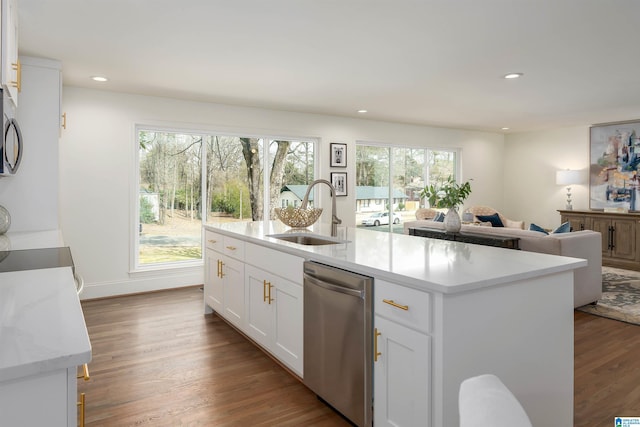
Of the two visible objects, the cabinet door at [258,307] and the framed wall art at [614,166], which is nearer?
the cabinet door at [258,307]

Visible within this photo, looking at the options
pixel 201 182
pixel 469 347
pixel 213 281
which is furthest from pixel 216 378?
pixel 201 182

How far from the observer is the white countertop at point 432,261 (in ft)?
5.46

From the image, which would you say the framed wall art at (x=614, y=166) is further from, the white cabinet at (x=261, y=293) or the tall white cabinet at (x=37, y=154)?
the tall white cabinet at (x=37, y=154)

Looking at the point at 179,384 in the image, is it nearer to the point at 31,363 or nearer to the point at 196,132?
the point at 31,363

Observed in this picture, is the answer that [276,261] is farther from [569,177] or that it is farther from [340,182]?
[569,177]

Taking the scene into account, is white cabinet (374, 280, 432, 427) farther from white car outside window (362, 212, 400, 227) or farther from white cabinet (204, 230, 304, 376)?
white car outside window (362, 212, 400, 227)

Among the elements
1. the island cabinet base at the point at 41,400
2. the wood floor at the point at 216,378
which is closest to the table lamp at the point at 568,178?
the wood floor at the point at 216,378

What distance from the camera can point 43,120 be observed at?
3.58 m

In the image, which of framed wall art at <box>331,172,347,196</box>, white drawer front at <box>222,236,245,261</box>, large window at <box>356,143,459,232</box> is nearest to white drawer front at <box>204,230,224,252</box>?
white drawer front at <box>222,236,245,261</box>

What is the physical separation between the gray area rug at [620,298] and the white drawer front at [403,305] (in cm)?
322

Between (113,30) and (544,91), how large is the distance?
4426 mm

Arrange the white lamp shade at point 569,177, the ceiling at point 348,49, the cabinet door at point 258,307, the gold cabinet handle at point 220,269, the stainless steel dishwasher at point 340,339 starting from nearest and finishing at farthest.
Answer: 1. the stainless steel dishwasher at point 340,339
2. the ceiling at point 348,49
3. the cabinet door at point 258,307
4. the gold cabinet handle at point 220,269
5. the white lamp shade at point 569,177

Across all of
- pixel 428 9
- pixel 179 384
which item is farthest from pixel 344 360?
pixel 428 9

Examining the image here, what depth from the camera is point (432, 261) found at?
202cm
